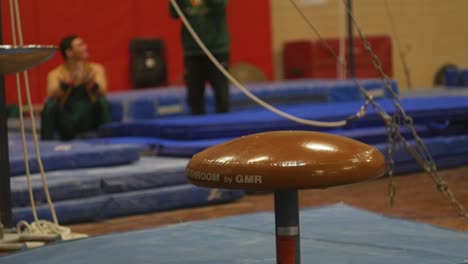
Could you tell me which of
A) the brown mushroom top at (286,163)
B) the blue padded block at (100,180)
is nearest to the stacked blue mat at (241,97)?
the blue padded block at (100,180)

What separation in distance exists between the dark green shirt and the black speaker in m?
3.33

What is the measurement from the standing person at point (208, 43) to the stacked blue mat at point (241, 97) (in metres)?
0.62

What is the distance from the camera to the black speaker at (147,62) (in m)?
10.6

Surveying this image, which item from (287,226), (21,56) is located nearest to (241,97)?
(21,56)

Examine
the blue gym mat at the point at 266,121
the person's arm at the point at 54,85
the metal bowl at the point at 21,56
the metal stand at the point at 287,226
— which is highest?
the metal bowl at the point at 21,56

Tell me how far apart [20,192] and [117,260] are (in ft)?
4.37

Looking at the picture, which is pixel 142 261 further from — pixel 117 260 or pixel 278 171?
pixel 278 171

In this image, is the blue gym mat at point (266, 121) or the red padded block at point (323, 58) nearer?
the blue gym mat at point (266, 121)

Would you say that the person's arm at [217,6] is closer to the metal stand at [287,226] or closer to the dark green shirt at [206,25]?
the dark green shirt at [206,25]

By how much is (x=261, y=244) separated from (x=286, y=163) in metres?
1.45

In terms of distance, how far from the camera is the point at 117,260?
3.72 metres

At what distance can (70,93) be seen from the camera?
272 inches

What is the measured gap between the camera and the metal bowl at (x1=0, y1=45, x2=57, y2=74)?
3543 millimetres

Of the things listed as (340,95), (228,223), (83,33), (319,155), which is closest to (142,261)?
(228,223)
